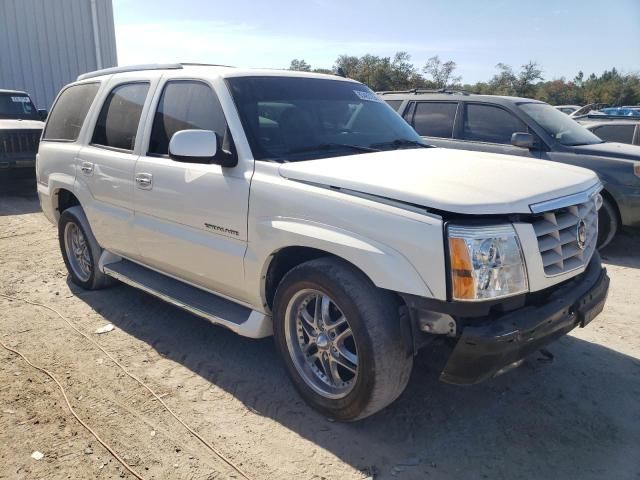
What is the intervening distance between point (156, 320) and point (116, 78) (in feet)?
6.98

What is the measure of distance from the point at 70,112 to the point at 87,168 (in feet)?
3.04

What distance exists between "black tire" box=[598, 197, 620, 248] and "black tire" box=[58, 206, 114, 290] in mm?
5768

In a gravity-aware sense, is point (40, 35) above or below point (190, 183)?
above

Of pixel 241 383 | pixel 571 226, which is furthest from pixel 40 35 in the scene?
pixel 571 226

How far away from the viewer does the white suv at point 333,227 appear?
8.16 ft

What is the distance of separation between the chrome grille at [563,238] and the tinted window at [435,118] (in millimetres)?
4729

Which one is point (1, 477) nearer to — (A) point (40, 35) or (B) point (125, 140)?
(B) point (125, 140)

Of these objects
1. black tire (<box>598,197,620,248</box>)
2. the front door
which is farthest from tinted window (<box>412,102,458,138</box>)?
the front door

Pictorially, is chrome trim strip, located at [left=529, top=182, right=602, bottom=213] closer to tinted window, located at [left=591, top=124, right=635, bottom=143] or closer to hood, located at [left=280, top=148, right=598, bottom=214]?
hood, located at [left=280, top=148, right=598, bottom=214]

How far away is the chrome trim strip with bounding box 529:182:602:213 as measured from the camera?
2602 mm

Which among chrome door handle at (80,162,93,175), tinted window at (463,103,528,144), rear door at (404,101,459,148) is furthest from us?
rear door at (404,101,459,148)

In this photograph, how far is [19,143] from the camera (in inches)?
391

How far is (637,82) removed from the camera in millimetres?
45844

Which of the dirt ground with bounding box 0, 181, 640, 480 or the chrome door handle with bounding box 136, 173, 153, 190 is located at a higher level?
the chrome door handle with bounding box 136, 173, 153, 190
